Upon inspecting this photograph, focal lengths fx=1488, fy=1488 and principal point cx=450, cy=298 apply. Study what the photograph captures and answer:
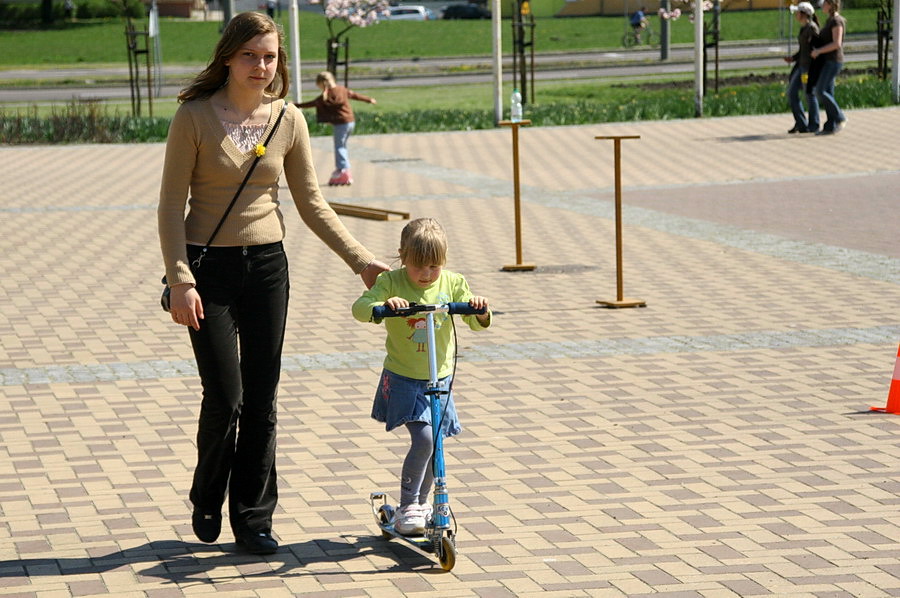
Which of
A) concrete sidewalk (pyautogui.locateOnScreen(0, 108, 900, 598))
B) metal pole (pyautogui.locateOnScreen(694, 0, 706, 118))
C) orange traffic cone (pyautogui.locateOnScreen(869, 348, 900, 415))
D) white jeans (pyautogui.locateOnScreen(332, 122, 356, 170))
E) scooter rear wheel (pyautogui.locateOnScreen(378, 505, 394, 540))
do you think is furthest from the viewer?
metal pole (pyautogui.locateOnScreen(694, 0, 706, 118))

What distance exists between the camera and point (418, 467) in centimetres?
527

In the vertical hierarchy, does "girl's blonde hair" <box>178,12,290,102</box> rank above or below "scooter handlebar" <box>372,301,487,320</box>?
above

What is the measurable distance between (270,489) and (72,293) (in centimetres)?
622

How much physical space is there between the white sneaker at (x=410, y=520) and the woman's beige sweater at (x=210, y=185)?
1065mm

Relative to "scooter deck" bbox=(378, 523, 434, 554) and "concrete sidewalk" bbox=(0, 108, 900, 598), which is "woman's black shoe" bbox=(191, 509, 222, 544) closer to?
"concrete sidewalk" bbox=(0, 108, 900, 598)

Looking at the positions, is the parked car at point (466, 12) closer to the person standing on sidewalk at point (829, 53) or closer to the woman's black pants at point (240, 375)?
the person standing on sidewalk at point (829, 53)

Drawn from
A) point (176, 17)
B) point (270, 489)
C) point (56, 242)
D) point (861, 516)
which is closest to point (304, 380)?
point (270, 489)

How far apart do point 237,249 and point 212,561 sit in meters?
1.10

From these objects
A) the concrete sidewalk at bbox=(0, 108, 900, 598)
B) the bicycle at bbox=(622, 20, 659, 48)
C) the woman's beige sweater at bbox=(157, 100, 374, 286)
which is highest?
the bicycle at bbox=(622, 20, 659, 48)

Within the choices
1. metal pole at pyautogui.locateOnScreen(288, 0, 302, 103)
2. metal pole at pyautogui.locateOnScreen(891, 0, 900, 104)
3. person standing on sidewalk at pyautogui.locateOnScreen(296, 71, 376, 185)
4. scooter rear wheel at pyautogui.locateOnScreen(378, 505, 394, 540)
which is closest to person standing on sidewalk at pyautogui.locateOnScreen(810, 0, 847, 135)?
metal pole at pyautogui.locateOnScreen(891, 0, 900, 104)

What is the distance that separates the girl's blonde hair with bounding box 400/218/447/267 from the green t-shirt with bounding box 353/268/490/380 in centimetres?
15

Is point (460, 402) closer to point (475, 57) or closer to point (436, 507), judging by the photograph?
point (436, 507)

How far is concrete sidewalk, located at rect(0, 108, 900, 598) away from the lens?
5.11 m

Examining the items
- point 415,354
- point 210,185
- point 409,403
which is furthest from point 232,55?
point 409,403
